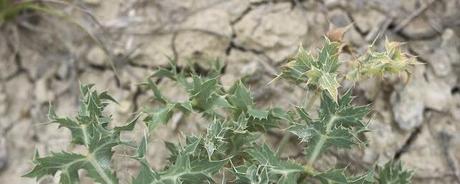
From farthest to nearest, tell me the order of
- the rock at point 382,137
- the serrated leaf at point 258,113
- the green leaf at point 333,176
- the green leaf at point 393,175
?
the rock at point 382,137 → the green leaf at point 393,175 → the serrated leaf at point 258,113 → the green leaf at point 333,176

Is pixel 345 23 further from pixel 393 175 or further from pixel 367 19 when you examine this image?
pixel 393 175

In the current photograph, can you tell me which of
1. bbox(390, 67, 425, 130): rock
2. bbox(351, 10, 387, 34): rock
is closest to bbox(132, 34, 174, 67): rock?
bbox(351, 10, 387, 34): rock

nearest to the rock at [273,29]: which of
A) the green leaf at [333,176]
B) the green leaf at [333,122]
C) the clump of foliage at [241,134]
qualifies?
the clump of foliage at [241,134]

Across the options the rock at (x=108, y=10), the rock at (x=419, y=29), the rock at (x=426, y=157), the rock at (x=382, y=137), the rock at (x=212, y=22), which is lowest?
the rock at (x=426, y=157)

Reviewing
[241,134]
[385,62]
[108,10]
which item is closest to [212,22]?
[108,10]

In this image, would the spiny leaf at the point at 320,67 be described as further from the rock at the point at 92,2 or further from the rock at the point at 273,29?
the rock at the point at 92,2

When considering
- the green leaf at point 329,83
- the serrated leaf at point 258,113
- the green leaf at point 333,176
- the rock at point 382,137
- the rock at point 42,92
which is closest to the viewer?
the green leaf at point 329,83
